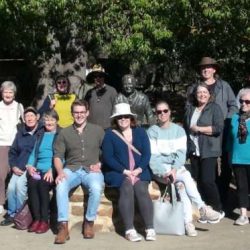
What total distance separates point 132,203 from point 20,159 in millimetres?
1757

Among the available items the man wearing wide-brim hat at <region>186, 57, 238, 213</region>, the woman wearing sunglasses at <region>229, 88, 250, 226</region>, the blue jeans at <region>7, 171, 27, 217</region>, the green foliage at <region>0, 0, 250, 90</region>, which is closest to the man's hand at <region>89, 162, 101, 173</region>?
the blue jeans at <region>7, 171, 27, 217</region>

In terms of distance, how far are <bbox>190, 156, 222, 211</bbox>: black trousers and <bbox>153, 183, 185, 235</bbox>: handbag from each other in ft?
2.16

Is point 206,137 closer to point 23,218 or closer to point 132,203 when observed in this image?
point 132,203

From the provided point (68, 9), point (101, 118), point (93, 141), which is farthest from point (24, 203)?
point (68, 9)

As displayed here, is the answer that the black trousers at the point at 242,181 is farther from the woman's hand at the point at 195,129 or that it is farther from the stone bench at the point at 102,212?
the stone bench at the point at 102,212

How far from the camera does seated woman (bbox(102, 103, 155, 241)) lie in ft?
23.1

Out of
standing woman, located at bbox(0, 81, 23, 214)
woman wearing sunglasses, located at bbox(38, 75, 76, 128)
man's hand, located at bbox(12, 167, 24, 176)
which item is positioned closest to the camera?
man's hand, located at bbox(12, 167, 24, 176)

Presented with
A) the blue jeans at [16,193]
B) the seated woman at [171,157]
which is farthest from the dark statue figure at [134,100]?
the blue jeans at [16,193]

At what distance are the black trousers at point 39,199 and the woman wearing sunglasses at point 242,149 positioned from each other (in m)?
2.32

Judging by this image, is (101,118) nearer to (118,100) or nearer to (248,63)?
(118,100)

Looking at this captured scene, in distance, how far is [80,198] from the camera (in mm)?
7559

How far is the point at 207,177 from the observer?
25.4ft

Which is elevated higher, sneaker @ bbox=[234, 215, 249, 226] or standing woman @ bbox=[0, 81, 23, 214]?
standing woman @ bbox=[0, 81, 23, 214]

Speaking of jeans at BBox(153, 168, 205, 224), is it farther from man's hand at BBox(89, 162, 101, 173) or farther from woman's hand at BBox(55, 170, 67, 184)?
woman's hand at BBox(55, 170, 67, 184)
